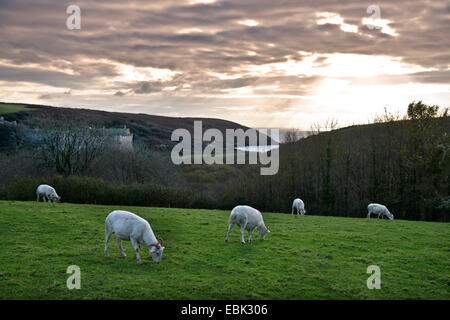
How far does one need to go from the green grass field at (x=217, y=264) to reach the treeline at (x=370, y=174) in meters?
23.1

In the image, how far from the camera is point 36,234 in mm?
19016

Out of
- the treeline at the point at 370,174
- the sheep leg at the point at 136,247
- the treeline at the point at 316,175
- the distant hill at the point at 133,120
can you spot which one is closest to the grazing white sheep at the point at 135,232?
the sheep leg at the point at 136,247

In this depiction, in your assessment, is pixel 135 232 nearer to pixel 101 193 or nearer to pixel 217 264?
pixel 217 264

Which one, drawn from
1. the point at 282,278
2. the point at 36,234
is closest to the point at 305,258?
the point at 282,278

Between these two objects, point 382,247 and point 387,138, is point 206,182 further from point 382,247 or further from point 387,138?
point 382,247

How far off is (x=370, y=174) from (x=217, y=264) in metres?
39.2

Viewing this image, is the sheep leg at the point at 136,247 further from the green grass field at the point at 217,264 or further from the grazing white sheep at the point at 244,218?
the grazing white sheep at the point at 244,218

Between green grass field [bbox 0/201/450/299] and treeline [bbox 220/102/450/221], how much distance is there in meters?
23.1

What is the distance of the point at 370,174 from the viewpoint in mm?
49094

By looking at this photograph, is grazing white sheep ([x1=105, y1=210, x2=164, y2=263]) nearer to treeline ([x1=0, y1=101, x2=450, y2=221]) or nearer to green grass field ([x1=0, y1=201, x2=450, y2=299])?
green grass field ([x1=0, y1=201, x2=450, y2=299])

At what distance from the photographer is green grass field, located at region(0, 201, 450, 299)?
467 inches

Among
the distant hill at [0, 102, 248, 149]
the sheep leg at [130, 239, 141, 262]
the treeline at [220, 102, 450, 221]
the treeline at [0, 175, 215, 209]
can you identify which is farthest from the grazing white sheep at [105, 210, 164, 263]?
the distant hill at [0, 102, 248, 149]
